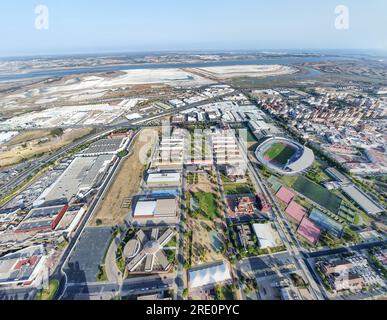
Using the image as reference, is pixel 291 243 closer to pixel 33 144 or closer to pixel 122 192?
pixel 122 192

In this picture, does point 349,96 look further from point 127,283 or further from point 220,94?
point 127,283

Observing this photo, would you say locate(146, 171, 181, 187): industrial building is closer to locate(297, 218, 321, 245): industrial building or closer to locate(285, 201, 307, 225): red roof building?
locate(285, 201, 307, 225): red roof building

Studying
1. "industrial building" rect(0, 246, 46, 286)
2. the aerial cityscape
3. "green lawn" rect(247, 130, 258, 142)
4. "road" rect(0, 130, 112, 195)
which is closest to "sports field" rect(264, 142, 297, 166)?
the aerial cityscape

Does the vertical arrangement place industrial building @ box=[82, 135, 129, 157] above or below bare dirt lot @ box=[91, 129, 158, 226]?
above

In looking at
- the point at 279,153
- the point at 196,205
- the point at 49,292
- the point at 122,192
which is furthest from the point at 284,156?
the point at 49,292

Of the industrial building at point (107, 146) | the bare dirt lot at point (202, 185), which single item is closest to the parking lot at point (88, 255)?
the bare dirt lot at point (202, 185)

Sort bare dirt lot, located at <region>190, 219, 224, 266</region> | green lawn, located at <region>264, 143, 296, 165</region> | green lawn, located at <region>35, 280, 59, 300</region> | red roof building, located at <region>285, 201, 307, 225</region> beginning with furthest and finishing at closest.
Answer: green lawn, located at <region>264, 143, 296, 165</region>, red roof building, located at <region>285, 201, 307, 225</region>, bare dirt lot, located at <region>190, 219, 224, 266</region>, green lawn, located at <region>35, 280, 59, 300</region>
